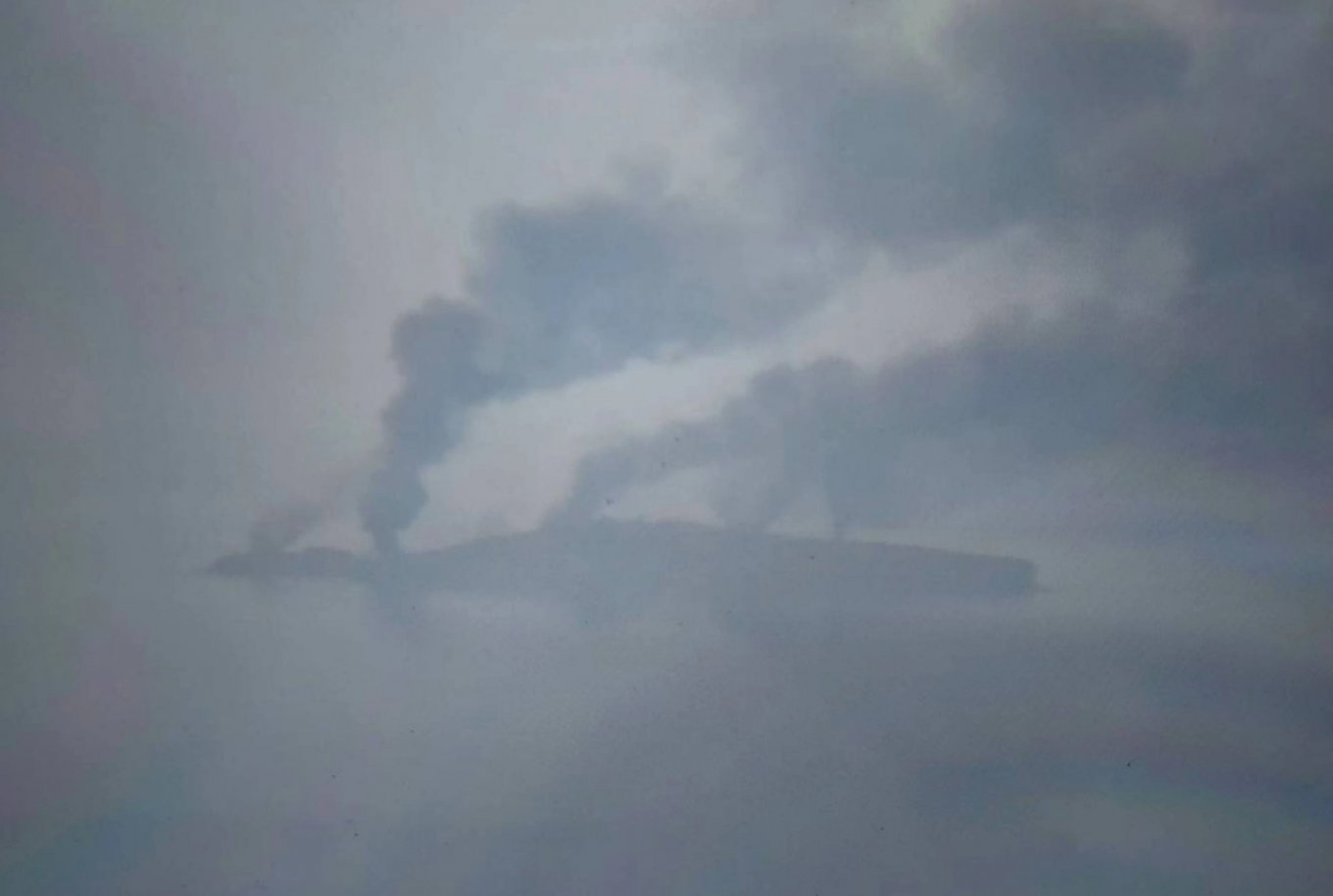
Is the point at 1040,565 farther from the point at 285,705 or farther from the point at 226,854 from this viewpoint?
the point at 226,854

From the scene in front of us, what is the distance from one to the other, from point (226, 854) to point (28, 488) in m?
0.83

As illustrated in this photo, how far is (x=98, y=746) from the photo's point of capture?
1.99m

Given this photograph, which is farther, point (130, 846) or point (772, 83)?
point (130, 846)

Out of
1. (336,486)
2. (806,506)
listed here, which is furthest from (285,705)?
(806,506)

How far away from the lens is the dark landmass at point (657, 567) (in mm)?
1914

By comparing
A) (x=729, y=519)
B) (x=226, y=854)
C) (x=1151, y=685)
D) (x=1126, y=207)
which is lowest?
(x=226, y=854)

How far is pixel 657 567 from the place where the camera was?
1.95 metres

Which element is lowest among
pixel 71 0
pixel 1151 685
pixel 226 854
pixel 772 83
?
pixel 226 854

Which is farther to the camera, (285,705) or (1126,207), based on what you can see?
(285,705)

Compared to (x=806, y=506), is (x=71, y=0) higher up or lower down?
higher up

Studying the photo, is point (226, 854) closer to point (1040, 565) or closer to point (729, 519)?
point (729, 519)

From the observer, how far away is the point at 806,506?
1.92 metres

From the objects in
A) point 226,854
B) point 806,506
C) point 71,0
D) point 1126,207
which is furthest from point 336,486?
point 1126,207

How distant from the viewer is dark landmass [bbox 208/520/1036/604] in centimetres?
191
